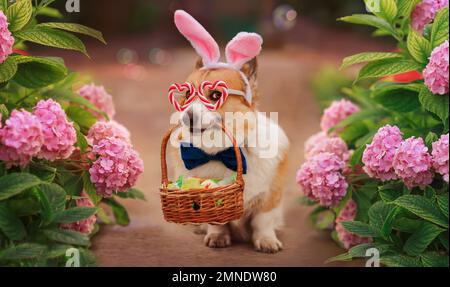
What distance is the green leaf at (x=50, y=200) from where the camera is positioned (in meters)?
2.02

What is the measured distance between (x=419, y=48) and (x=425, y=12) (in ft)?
0.79

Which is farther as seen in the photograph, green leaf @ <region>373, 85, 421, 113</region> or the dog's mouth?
green leaf @ <region>373, 85, 421, 113</region>

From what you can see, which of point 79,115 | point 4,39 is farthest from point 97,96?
point 4,39

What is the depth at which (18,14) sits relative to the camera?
2096 mm

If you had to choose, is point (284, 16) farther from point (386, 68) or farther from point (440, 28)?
point (440, 28)

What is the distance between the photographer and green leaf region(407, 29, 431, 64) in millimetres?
2141

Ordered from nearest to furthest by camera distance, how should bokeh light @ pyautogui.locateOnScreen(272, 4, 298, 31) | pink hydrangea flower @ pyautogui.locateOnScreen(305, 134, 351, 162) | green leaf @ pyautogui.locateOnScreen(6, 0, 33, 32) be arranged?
green leaf @ pyautogui.locateOnScreen(6, 0, 33, 32) → pink hydrangea flower @ pyautogui.locateOnScreen(305, 134, 351, 162) → bokeh light @ pyautogui.locateOnScreen(272, 4, 298, 31)

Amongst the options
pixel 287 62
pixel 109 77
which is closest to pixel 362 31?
pixel 287 62

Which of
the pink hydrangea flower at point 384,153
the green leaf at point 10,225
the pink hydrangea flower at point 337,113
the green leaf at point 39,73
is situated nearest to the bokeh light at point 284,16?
the pink hydrangea flower at point 337,113

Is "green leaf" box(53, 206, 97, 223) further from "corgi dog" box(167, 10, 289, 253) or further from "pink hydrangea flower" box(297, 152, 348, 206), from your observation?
"pink hydrangea flower" box(297, 152, 348, 206)

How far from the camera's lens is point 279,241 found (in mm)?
2443

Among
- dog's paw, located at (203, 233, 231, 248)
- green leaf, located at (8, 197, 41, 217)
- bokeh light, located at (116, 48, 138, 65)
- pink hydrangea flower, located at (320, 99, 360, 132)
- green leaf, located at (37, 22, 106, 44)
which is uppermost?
bokeh light, located at (116, 48, 138, 65)

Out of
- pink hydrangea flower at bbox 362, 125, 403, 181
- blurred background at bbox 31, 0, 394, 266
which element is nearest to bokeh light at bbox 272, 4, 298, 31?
blurred background at bbox 31, 0, 394, 266

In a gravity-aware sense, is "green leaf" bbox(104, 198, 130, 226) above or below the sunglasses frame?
below
